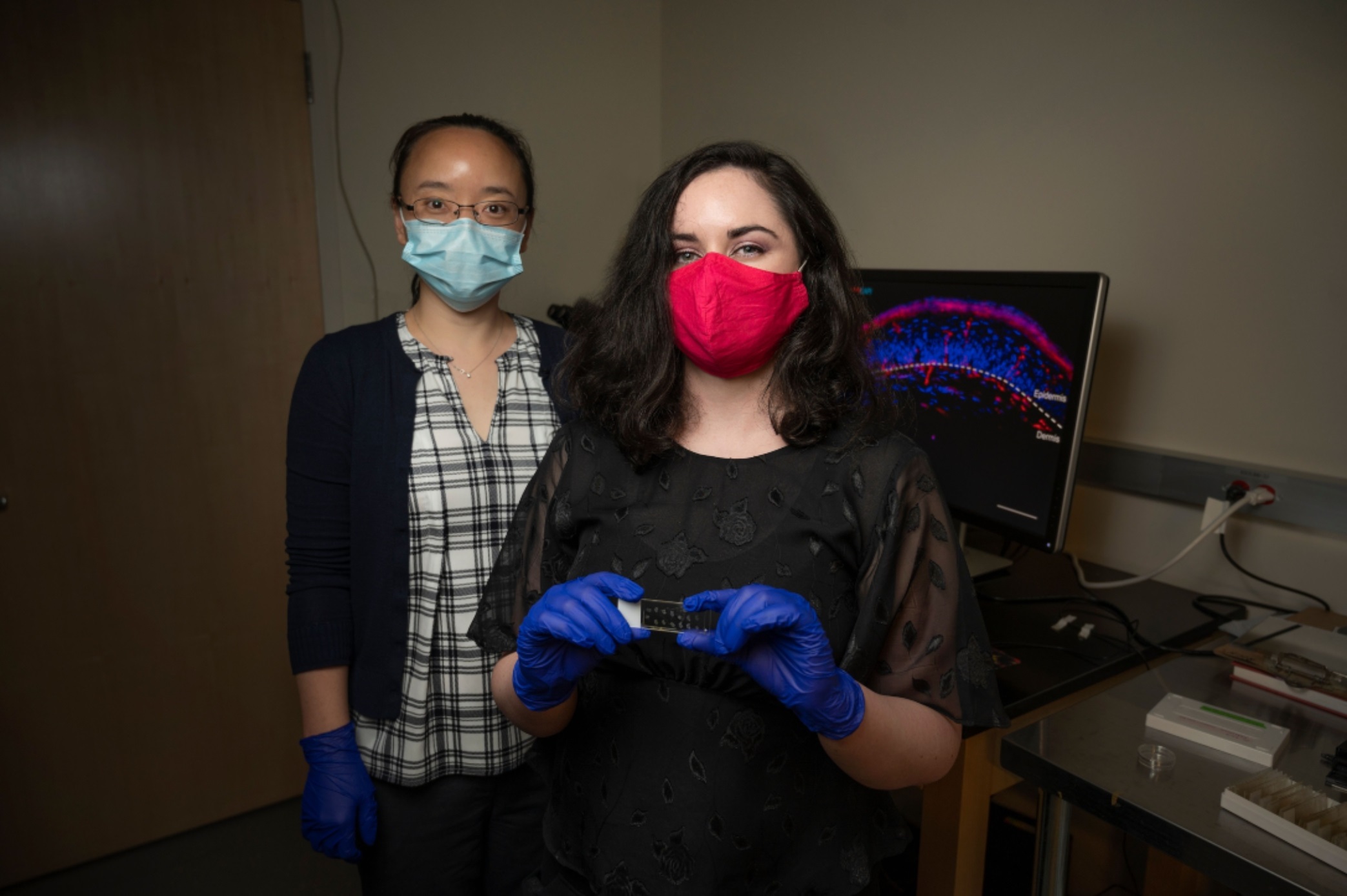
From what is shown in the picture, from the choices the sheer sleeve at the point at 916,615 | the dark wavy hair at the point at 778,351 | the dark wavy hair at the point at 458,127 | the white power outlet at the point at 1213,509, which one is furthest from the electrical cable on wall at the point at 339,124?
the white power outlet at the point at 1213,509

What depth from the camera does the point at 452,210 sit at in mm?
1290

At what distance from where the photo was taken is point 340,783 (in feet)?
3.95

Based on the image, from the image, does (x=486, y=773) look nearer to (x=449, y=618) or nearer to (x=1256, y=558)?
(x=449, y=618)

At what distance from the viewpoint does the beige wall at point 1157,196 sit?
141 cm

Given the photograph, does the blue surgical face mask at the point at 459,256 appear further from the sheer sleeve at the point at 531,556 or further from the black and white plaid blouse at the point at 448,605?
the sheer sleeve at the point at 531,556

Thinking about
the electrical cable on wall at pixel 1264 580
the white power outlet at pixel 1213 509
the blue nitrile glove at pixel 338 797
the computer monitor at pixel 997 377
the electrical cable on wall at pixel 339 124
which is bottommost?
the blue nitrile glove at pixel 338 797

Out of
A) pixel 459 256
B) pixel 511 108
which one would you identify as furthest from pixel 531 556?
pixel 511 108

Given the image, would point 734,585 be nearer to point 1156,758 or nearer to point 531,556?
point 531,556

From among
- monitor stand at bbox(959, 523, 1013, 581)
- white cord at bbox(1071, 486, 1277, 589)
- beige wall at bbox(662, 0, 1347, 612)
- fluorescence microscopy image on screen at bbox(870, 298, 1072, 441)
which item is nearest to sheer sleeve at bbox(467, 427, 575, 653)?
fluorescence microscopy image on screen at bbox(870, 298, 1072, 441)

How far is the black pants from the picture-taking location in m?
1.24

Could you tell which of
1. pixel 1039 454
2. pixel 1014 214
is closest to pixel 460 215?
pixel 1039 454

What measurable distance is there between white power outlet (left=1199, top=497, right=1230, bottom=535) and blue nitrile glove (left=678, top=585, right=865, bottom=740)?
3.50ft

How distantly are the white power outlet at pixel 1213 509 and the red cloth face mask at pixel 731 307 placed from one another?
3.35 feet

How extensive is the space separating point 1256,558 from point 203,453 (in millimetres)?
2441
